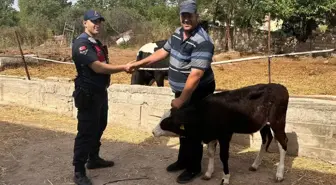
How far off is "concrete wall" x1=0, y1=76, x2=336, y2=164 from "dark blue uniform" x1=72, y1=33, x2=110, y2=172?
1.96m

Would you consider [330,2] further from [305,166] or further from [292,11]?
[305,166]

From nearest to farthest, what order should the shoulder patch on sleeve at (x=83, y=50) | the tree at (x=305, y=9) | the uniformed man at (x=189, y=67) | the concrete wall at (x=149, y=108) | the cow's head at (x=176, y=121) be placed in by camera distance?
the uniformed man at (x=189, y=67) → the shoulder patch on sleeve at (x=83, y=50) → the cow's head at (x=176, y=121) → the concrete wall at (x=149, y=108) → the tree at (x=305, y=9)

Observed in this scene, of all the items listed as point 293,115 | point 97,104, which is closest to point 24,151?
point 97,104

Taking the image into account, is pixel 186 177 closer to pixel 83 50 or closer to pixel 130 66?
pixel 130 66

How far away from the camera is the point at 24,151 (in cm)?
518

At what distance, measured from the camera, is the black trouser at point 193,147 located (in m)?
3.92

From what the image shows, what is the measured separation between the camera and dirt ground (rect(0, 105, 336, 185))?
4176 mm

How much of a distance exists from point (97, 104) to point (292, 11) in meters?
13.7

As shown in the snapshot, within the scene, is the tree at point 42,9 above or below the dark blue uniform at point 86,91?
above

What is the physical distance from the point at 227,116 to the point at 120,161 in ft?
5.27

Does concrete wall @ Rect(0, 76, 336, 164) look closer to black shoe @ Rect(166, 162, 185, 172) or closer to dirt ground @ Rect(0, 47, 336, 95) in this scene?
black shoe @ Rect(166, 162, 185, 172)

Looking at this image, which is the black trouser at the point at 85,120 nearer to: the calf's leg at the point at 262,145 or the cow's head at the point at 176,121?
the cow's head at the point at 176,121

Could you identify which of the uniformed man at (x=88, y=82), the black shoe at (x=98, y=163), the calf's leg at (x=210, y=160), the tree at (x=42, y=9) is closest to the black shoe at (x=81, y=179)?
the uniformed man at (x=88, y=82)

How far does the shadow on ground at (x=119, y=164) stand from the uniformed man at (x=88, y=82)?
480 millimetres
